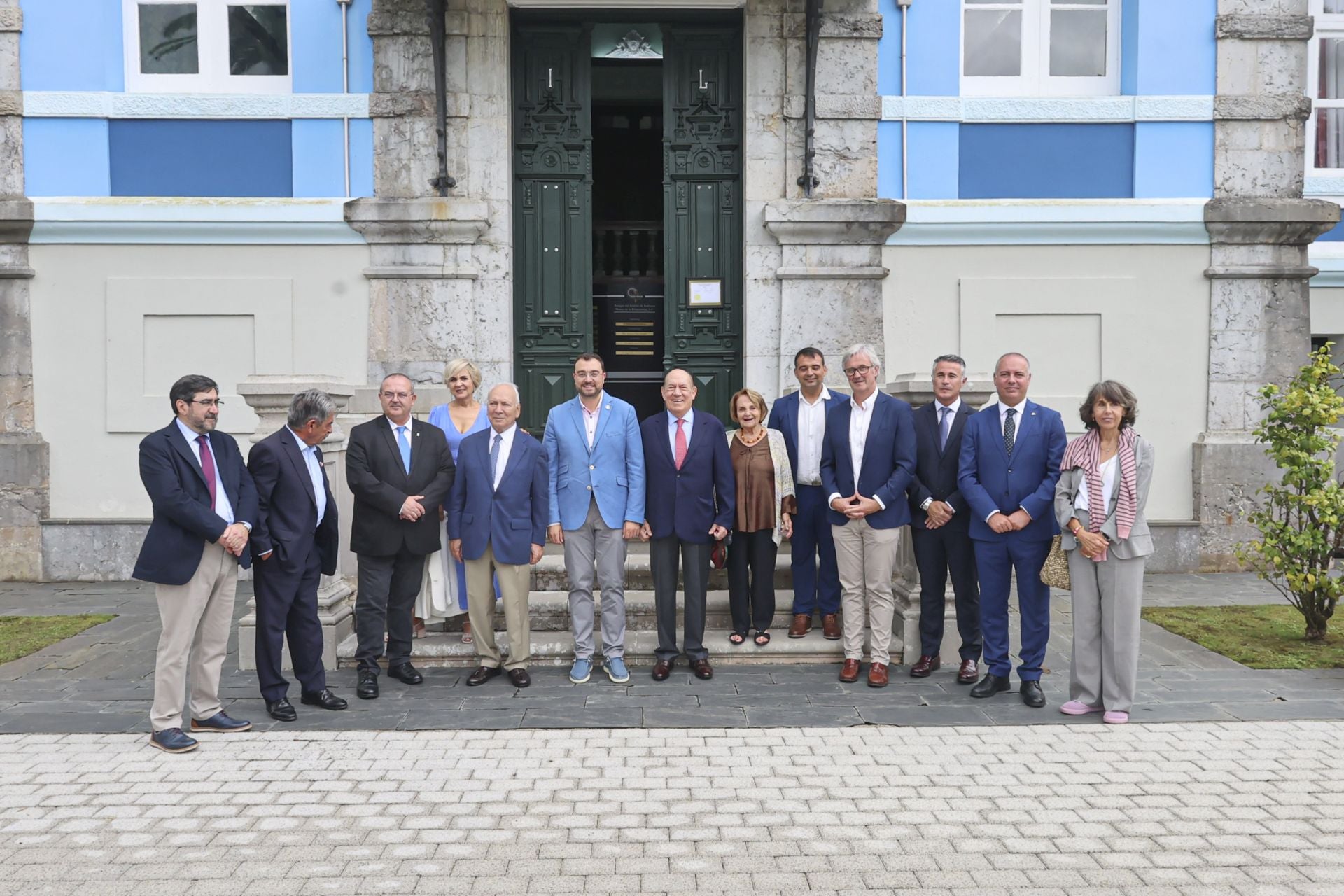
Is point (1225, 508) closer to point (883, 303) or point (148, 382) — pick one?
point (883, 303)

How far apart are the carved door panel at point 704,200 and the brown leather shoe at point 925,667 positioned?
368 cm

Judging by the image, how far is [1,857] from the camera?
12.5 ft

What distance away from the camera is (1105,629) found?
18.0 feet

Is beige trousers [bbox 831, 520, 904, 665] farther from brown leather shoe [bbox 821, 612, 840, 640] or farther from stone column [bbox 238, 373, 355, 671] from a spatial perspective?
stone column [bbox 238, 373, 355, 671]

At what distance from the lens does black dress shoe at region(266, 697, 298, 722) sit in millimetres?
5461

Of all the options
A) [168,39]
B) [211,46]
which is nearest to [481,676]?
[211,46]

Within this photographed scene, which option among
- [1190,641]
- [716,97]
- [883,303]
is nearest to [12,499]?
[716,97]

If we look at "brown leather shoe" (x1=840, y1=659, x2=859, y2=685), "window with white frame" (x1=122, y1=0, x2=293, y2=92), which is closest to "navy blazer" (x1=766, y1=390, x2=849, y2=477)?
"brown leather shoe" (x1=840, y1=659, x2=859, y2=685)

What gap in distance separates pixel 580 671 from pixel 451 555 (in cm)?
107

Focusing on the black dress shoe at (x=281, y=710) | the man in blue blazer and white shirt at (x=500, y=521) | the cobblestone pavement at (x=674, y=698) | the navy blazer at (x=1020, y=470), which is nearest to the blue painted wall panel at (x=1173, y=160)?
the cobblestone pavement at (x=674, y=698)

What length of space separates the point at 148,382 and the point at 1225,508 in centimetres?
949

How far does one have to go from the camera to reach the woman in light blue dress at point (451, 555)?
6.48 metres

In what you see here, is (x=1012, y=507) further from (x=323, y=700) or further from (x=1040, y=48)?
(x=1040, y=48)

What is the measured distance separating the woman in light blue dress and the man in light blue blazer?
0.59 metres
